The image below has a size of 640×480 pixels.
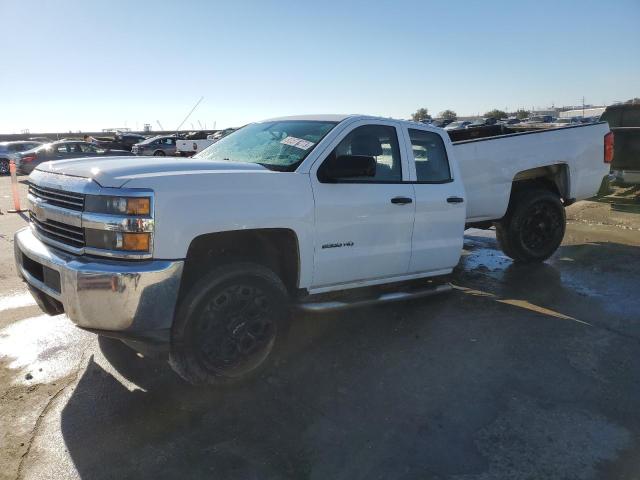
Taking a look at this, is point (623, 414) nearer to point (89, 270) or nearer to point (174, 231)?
point (174, 231)

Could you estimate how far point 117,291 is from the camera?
298 centimetres

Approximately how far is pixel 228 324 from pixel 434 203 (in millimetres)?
2324

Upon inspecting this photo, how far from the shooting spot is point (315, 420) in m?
3.21

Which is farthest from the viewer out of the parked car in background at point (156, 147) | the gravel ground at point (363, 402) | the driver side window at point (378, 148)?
the parked car in background at point (156, 147)

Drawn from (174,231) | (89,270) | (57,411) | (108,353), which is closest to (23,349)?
(108,353)

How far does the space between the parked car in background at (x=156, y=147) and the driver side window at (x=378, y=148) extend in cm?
2432

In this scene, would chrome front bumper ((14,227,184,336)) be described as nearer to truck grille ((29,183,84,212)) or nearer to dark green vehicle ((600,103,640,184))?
truck grille ((29,183,84,212))

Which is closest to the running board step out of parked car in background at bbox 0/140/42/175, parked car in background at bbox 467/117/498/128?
parked car in background at bbox 467/117/498/128

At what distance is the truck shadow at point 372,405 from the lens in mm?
2816

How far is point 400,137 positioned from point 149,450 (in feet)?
10.6

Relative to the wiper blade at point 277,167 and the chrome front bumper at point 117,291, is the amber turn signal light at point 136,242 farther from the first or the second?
the wiper blade at point 277,167

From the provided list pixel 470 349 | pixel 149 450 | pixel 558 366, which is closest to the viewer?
pixel 149 450

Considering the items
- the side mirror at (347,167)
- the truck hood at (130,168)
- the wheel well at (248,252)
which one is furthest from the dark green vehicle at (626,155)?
the truck hood at (130,168)

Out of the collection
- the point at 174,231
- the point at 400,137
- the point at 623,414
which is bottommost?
the point at 623,414
